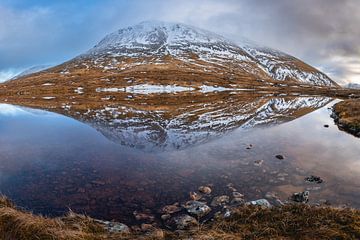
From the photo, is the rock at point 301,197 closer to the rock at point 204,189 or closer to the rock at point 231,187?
the rock at point 231,187

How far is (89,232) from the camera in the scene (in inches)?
455

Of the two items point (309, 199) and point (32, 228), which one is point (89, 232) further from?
point (309, 199)

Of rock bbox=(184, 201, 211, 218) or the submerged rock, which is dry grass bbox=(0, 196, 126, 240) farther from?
the submerged rock

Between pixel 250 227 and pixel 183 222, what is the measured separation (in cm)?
375

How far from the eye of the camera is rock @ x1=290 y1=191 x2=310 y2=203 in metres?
16.8

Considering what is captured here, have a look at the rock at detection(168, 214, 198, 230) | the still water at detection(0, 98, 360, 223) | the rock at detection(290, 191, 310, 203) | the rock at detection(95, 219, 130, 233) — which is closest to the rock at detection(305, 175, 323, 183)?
the still water at detection(0, 98, 360, 223)

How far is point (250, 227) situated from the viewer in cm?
1151

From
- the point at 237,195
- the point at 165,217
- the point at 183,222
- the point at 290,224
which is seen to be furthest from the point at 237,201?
the point at 290,224

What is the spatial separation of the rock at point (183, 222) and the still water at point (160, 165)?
181 centimetres

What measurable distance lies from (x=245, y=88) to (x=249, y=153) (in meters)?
112

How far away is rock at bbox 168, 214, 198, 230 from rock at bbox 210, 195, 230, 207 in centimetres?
215

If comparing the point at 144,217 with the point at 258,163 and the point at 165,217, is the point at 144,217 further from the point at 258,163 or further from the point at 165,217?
the point at 258,163

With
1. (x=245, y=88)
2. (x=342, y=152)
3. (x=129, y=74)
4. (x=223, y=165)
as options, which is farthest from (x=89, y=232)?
(x=129, y=74)

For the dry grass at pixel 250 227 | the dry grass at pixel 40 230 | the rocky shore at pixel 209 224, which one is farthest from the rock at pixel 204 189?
the dry grass at pixel 40 230
